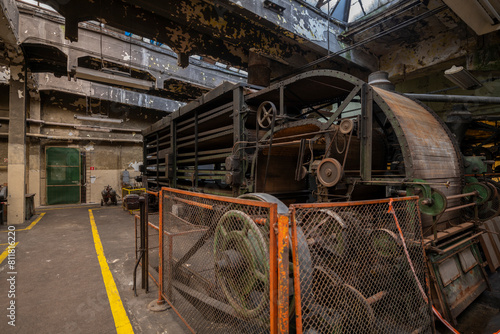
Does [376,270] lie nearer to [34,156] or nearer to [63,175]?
[63,175]

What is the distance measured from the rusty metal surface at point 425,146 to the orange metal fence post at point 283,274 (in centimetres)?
231

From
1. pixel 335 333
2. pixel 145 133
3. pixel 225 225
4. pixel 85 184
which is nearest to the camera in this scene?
pixel 335 333

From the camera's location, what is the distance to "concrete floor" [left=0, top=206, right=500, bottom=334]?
9.62 ft

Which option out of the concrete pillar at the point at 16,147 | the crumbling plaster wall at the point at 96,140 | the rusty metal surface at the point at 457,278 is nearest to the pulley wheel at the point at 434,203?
the rusty metal surface at the point at 457,278

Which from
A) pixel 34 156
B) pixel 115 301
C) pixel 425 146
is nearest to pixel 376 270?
pixel 425 146

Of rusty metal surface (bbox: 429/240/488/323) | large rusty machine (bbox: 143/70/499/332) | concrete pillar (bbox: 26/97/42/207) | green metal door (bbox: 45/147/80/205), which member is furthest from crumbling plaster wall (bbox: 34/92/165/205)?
rusty metal surface (bbox: 429/240/488/323)

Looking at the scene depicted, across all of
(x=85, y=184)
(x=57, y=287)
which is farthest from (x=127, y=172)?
(x=57, y=287)

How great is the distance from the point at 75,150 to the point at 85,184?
1.75 meters

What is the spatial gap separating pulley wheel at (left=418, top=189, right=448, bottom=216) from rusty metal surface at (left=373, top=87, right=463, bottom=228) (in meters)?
0.33

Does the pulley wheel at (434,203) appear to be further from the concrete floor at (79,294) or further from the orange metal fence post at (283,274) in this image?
the orange metal fence post at (283,274)

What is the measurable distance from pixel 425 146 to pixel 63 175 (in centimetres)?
1438

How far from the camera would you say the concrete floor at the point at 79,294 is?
293cm

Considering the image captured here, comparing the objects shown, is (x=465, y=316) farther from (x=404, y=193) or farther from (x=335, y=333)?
(x=335, y=333)

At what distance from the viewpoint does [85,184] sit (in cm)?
1273
